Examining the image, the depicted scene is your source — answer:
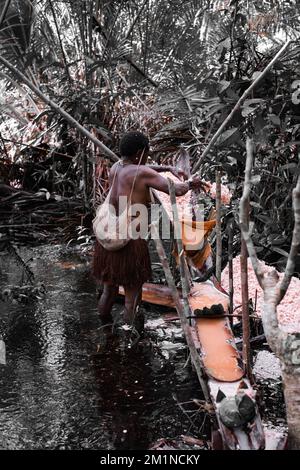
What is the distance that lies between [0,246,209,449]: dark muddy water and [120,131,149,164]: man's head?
124 centimetres

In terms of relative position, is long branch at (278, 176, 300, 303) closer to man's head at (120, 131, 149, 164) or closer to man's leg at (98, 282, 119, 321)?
man's head at (120, 131, 149, 164)

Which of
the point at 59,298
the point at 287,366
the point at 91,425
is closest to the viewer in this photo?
the point at 287,366

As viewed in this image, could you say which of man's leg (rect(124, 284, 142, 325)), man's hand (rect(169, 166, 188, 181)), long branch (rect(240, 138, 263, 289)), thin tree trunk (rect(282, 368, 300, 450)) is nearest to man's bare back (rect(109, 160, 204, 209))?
man's hand (rect(169, 166, 188, 181))

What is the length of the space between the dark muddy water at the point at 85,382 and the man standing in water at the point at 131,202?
35cm

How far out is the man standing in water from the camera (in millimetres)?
3598

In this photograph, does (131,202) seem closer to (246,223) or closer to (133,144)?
(133,144)

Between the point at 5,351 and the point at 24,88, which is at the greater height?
the point at 24,88

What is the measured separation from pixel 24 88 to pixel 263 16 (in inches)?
117

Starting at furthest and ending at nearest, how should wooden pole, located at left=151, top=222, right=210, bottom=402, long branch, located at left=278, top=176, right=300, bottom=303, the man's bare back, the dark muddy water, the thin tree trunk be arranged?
the man's bare back
the dark muddy water
wooden pole, located at left=151, top=222, right=210, bottom=402
the thin tree trunk
long branch, located at left=278, top=176, right=300, bottom=303

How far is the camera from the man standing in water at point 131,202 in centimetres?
360

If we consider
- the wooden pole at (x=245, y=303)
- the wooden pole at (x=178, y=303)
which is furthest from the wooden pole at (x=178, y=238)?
the wooden pole at (x=245, y=303)

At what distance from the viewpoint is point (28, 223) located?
593cm

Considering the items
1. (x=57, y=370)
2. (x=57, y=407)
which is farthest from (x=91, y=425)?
(x=57, y=370)
